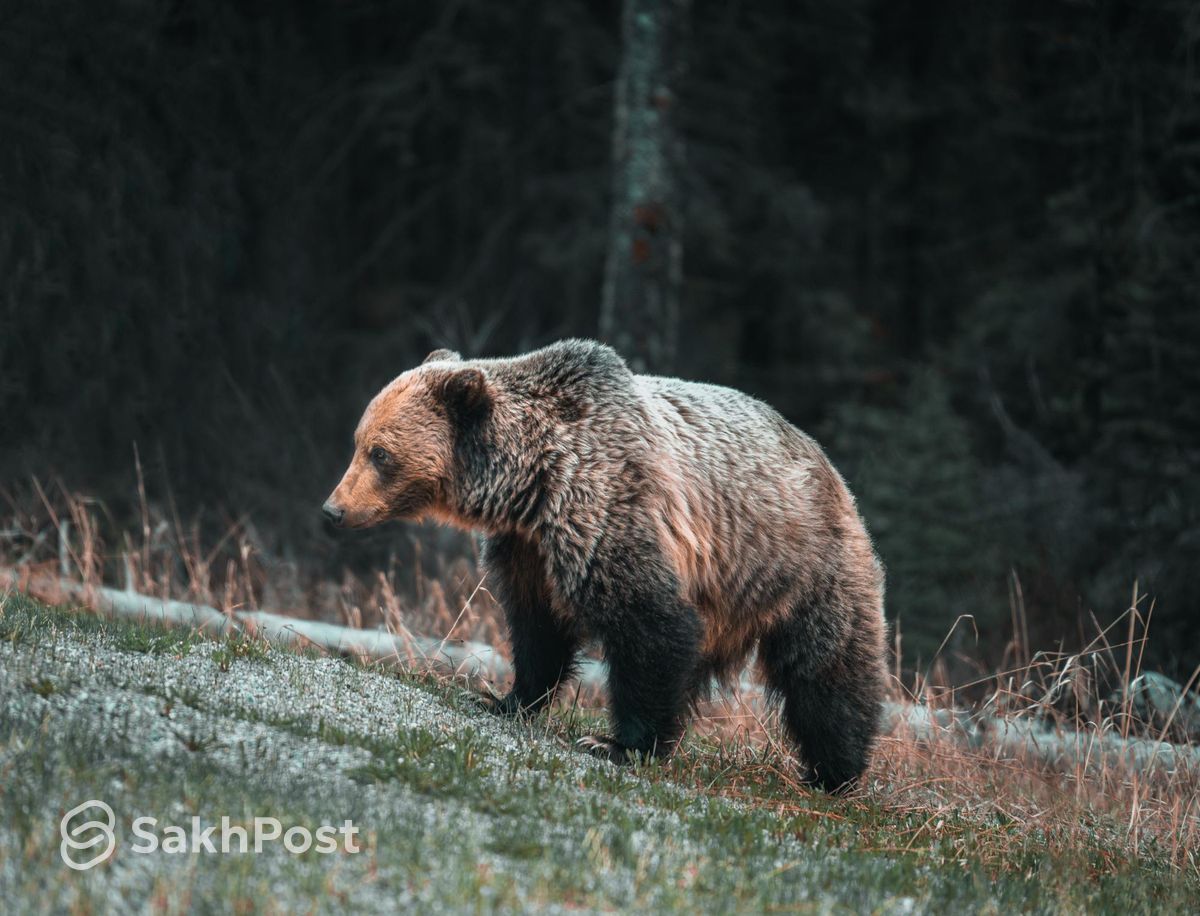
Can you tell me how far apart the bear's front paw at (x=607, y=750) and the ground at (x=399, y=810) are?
0.12m

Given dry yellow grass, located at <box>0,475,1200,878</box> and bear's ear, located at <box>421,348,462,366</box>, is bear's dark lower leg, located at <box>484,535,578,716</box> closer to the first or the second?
dry yellow grass, located at <box>0,475,1200,878</box>

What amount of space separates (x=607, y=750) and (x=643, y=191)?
664 centimetres

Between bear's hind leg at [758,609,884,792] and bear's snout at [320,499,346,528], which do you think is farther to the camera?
bear's hind leg at [758,609,884,792]

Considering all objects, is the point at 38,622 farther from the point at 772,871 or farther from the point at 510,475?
the point at 772,871

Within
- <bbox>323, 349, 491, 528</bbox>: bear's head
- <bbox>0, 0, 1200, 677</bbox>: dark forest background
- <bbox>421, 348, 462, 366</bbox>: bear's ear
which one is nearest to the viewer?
<bbox>323, 349, 491, 528</bbox>: bear's head

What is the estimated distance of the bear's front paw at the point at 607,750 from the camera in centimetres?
499

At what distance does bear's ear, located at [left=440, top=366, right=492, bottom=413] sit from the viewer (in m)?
5.32

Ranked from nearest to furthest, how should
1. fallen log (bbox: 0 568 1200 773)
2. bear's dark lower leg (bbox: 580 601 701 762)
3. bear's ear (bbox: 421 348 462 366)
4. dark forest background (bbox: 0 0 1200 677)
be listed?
bear's dark lower leg (bbox: 580 601 701 762) < bear's ear (bbox: 421 348 462 366) < fallen log (bbox: 0 568 1200 773) < dark forest background (bbox: 0 0 1200 677)

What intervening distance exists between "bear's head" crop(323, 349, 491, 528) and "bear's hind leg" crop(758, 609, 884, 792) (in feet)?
5.29

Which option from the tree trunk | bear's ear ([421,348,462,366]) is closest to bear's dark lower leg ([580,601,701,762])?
bear's ear ([421,348,462,366])

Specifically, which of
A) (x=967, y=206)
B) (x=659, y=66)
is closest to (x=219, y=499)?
(x=659, y=66)

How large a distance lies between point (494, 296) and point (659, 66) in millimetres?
7341

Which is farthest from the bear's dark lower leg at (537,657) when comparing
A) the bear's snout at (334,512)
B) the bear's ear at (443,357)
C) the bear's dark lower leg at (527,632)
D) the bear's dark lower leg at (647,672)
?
the bear's ear at (443,357)

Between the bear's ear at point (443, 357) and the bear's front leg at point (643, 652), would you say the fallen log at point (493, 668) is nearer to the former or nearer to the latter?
the bear's front leg at point (643, 652)
